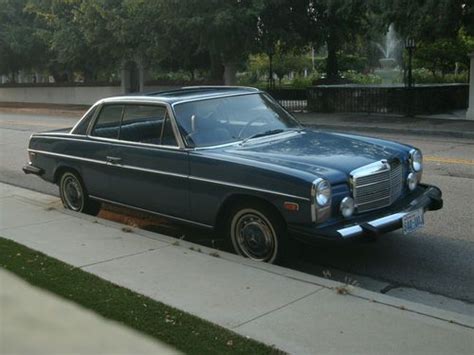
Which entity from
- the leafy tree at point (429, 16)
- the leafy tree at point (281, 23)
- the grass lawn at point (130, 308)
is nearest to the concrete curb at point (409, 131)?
the leafy tree at point (429, 16)

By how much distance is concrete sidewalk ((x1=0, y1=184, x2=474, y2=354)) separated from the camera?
3.96 metres

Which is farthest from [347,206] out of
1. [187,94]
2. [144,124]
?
[144,124]

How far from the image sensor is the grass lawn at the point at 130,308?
3846mm

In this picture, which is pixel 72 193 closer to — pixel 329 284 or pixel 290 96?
pixel 329 284

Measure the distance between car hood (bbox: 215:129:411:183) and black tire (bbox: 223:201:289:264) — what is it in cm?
46

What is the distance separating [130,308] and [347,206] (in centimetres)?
201

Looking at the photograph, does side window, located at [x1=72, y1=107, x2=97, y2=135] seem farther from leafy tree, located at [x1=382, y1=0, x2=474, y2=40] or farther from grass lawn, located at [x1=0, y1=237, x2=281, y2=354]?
leafy tree, located at [x1=382, y1=0, x2=474, y2=40]

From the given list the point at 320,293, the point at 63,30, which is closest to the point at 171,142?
the point at 320,293

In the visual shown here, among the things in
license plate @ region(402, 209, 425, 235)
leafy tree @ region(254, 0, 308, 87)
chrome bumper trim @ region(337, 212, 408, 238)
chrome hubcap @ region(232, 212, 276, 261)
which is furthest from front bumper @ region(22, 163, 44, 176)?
leafy tree @ region(254, 0, 308, 87)

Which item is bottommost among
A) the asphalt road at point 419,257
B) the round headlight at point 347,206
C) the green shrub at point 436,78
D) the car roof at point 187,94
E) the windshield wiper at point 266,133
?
the asphalt road at point 419,257

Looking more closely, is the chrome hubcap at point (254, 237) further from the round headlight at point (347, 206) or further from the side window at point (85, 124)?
the side window at point (85, 124)

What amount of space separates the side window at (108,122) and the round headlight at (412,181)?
3221mm

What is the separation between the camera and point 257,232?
5.71m

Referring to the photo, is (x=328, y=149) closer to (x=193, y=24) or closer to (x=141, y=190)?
(x=141, y=190)
